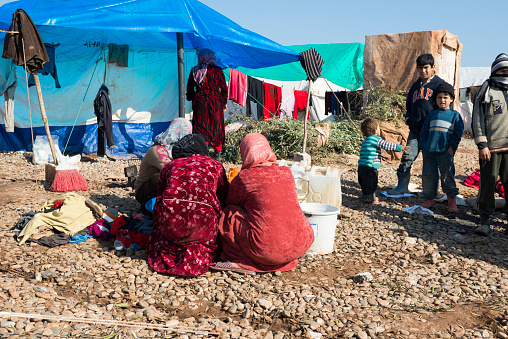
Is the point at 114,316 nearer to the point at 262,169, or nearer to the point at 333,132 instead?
the point at 262,169

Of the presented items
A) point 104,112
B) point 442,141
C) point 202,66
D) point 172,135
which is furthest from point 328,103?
point 172,135

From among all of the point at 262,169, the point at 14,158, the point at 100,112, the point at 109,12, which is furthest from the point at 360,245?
the point at 14,158

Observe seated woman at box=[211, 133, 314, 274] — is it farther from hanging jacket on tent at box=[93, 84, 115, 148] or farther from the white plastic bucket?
hanging jacket on tent at box=[93, 84, 115, 148]

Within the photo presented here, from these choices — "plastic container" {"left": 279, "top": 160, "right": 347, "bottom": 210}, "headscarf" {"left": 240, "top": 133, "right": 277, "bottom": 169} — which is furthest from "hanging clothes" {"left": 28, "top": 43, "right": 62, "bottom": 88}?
"headscarf" {"left": 240, "top": 133, "right": 277, "bottom": 169}

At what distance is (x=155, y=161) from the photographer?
434 cm

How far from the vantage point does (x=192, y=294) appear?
3037 millimetres

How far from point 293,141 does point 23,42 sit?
5235 mm

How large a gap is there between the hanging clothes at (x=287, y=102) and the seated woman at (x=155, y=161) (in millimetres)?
7029

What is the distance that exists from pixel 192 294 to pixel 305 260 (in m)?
1.16

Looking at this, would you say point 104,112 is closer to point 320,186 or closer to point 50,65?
point 50,65

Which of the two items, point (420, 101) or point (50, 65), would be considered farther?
point (50, 65)

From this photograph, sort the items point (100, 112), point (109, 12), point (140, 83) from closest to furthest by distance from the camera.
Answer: point (109, 12)
point (100, 112)
point (140, 83)

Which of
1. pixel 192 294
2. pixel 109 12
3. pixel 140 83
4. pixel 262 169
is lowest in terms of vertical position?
pixel 192 294

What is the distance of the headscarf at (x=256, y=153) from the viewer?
3213 millimetres
